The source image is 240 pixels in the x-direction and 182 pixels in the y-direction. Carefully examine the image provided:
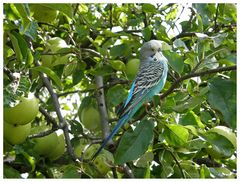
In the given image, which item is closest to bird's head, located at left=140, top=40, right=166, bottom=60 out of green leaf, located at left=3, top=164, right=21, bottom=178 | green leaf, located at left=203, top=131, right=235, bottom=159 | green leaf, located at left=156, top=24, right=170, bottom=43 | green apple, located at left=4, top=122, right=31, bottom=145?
green leaf, located at left=156, top=24, right=170, bottom=43

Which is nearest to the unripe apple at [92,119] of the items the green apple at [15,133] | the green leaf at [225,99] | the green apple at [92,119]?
the green apple at [92,119]

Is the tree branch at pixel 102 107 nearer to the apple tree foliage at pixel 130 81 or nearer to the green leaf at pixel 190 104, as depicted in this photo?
the apple tree foliage at pixel 130 81

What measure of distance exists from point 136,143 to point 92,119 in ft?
1.82

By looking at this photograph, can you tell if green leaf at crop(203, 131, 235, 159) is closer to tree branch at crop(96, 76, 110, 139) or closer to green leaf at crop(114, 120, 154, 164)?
green leaf at crop(114, 120, 154, 164)

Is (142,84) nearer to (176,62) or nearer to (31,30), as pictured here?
(176,62)

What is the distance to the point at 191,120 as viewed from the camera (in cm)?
151

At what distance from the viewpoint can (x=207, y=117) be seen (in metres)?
1.72

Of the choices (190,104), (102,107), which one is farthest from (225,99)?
(102,107)

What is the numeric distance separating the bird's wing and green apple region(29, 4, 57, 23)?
15.3 inches

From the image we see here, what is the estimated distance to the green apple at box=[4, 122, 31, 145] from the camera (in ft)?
5.32

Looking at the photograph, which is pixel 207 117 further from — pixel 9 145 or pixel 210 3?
pixel 9 145

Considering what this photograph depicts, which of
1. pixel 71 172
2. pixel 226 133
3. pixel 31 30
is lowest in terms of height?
pixel 71 172

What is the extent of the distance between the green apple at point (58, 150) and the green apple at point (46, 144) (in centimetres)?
1

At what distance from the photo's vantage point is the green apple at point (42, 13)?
5.61ft
